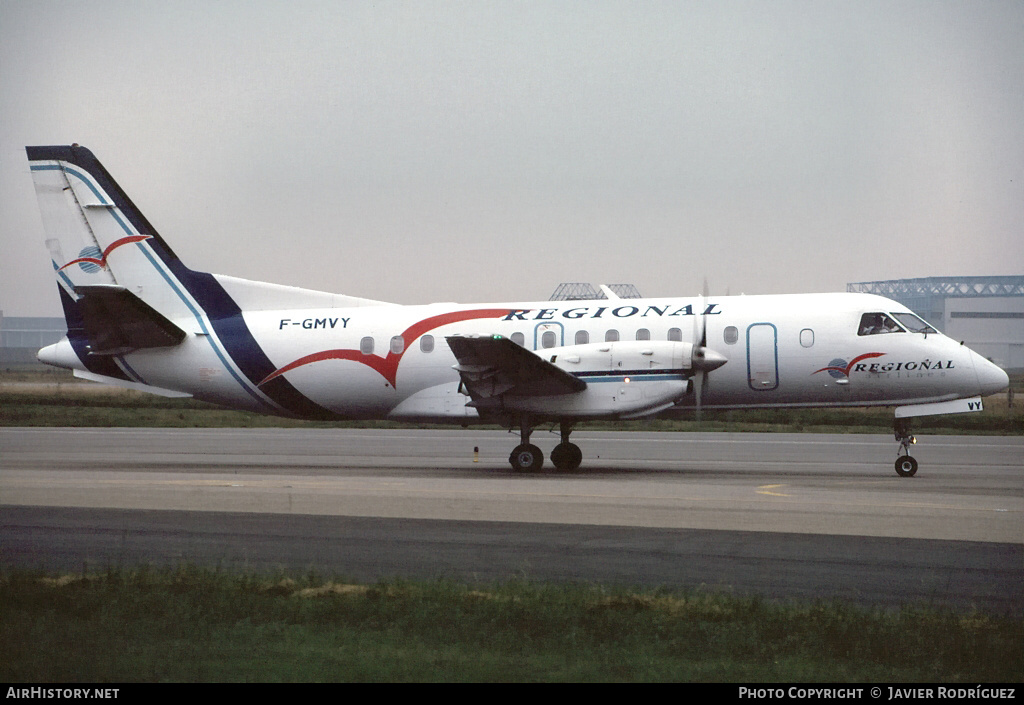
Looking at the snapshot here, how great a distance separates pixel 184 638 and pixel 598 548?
547cm

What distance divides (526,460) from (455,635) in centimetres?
1373

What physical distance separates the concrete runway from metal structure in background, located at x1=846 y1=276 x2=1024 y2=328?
3690 mm

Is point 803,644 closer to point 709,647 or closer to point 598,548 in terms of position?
point 709,647

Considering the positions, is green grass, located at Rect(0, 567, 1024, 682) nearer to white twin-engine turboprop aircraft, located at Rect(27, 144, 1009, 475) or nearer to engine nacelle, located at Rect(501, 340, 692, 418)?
white twin-engine turboprop aircraft, located at Rect(27, 144, 1009, 475)

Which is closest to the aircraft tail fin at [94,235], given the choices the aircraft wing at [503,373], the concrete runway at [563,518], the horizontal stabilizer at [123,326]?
the horizontal stabilizer at [123,326]

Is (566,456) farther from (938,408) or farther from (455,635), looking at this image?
(455,635)

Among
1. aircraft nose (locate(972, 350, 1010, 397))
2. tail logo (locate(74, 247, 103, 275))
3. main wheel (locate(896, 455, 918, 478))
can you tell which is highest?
tail logo (locate(74, 247, 103, 275))

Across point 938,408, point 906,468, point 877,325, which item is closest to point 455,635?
point 906,468

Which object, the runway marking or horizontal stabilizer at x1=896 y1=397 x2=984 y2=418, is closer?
the runway marking

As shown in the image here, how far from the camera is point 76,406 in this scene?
164 feet

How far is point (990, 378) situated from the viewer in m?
21.1

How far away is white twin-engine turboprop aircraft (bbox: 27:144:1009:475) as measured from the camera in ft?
69.7

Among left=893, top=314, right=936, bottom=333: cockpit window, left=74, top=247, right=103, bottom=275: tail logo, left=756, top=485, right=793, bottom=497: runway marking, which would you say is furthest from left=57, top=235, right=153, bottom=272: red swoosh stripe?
left=893, top=314, right=936, bottom=333: cockpit window

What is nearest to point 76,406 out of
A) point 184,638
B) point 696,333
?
point 696,333
